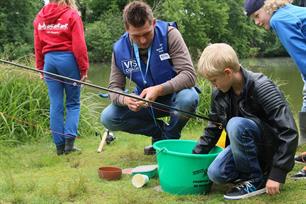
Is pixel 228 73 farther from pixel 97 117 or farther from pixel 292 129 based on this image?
pixel 97 117

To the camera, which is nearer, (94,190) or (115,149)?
(94,190)

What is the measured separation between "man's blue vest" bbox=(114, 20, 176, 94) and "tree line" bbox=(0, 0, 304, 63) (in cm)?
2369

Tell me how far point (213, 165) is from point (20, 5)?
31210 millimetres

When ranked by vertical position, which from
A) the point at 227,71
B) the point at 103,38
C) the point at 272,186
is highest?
the point at 227,71

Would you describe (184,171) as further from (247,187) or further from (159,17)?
(159,17)

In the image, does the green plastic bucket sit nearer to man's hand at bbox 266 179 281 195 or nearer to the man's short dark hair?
man's hand at bbox 266 179 281 195

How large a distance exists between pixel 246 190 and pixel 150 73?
138 cm

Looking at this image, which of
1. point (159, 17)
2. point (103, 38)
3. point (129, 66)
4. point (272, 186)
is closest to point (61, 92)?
point (129, 66)

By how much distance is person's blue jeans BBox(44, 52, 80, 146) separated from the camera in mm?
4496

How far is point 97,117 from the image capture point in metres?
6.82

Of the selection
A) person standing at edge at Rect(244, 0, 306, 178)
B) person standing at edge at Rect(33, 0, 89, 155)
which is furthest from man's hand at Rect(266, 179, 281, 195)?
person standing at edge at Rect(33, 0, 89, 155)

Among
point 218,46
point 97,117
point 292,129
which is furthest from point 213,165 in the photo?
point 97,117

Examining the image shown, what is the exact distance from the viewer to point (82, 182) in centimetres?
316

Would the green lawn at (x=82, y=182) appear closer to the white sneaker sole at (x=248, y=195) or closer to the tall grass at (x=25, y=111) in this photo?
the white sneaker sole at (x=248, y=195)
